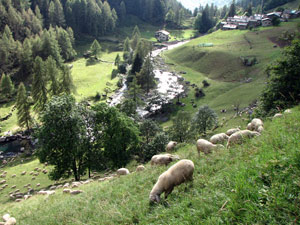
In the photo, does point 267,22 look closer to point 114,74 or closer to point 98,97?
point 114,74

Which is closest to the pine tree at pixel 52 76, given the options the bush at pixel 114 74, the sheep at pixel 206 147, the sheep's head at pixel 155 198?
the bush at pixel 114 74

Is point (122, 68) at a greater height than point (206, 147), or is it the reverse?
point (206, 147)

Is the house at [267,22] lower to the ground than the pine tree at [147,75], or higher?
higher

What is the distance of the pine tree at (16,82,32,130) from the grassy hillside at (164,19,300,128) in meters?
47.3

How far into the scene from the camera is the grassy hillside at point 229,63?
6662 centimetres

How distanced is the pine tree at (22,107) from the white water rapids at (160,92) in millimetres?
26133

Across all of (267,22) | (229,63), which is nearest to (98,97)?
(229,63)

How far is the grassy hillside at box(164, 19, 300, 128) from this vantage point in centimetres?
6662

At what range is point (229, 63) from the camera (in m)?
89.7

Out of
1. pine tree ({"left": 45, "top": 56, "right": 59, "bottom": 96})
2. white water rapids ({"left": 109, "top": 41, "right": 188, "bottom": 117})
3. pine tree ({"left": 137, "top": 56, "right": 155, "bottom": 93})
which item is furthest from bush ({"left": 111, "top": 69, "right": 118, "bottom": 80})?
pine tree ({"left": 45, "top": 56, "right": 59, "bottom": 96})

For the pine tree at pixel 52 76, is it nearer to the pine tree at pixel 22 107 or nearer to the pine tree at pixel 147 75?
the pine tree at pixel 22 107

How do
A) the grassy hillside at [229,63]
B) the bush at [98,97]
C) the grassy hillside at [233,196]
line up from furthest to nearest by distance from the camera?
the bush at [98,97] < the grassy hillside at [229,63] < the grassy hillside at [233,196]

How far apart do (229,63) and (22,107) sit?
266 ft

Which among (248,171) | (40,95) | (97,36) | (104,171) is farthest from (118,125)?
(97,36)
